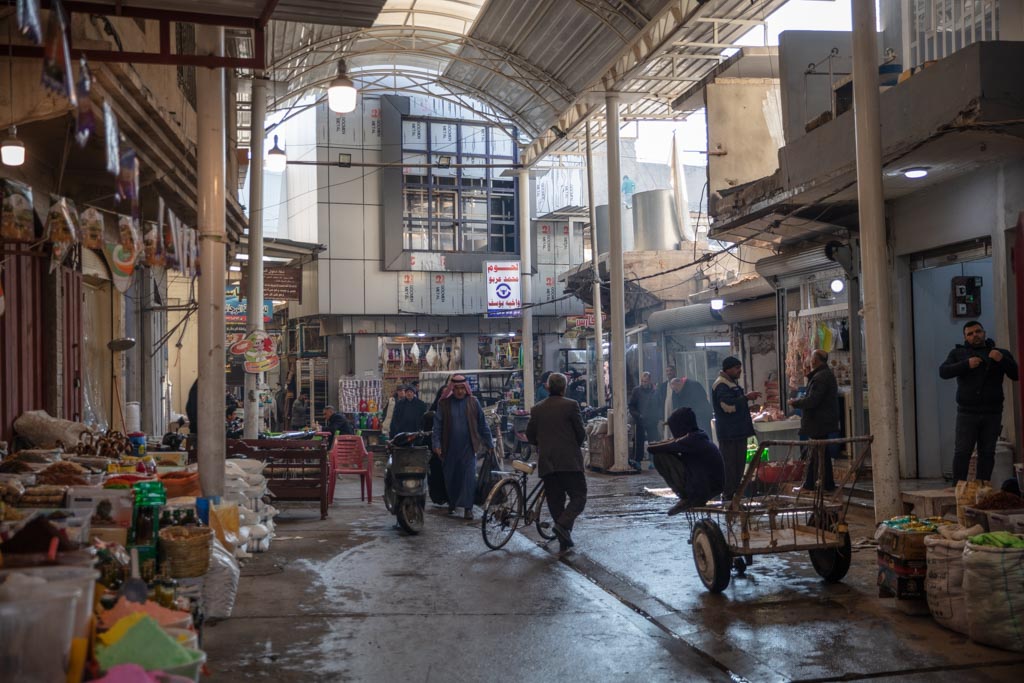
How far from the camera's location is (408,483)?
11.0 metres

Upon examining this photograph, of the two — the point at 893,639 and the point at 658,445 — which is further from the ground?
the point at 658,445

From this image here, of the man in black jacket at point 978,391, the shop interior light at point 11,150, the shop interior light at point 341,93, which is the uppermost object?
the shop interior light at point 341,93

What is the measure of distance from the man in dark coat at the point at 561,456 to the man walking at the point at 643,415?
834cm

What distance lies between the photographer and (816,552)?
318 inches

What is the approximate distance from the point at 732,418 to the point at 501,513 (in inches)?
128

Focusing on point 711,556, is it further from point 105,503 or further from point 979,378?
point 105,503

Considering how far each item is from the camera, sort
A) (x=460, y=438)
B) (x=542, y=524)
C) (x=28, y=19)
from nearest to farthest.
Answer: (x=28, y=19)
(x=542, y=524)
(x=460, y=438)

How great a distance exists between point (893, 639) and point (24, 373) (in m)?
8.54

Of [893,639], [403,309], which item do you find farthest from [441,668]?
[403,309]

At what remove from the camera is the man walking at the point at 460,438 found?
40.2 ft

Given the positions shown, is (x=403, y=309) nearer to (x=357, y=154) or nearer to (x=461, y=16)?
(x=357, y=154)

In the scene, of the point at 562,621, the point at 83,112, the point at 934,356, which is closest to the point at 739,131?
the point at 934,356

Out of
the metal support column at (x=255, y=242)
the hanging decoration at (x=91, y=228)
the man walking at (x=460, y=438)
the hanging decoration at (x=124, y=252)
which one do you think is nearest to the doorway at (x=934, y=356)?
the man walking at (x=460, y=438)

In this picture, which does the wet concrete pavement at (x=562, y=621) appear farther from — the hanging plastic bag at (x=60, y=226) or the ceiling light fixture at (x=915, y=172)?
the ceiling light fixture at (x=915, y=172)
